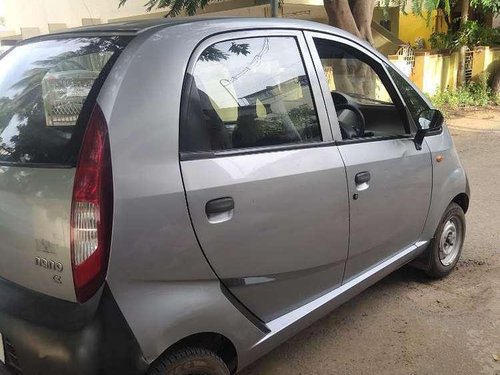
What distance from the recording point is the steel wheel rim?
3744mm

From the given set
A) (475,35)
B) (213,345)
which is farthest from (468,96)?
(213,345)

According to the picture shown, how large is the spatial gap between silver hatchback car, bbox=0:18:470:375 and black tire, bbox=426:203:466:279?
97 cm

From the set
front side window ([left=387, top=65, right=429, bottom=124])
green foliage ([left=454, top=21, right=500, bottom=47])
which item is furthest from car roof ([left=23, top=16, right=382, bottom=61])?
green foliage ([left=454, top=21, right=500, bottom=47])

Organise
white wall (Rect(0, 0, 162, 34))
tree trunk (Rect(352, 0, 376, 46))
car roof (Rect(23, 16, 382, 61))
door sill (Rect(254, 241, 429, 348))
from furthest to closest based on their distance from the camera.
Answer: white wall (Rect(0, 0, 162, 34))
tree trunk (Rect(352, 0, 376, 46))
door sill (Rect(254, 241, 429, 348))
car roof (Rect(23, 16, 382, 61))

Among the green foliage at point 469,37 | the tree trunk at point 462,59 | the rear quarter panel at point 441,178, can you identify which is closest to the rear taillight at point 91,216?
the rear quarter panel at point 441,178

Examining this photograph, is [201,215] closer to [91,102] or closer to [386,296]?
[91,102]

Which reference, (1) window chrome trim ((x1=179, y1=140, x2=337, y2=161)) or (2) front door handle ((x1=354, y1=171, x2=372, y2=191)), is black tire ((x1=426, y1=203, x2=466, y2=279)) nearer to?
(2) front door handle ((x1=354, y1=171, x2=372, y2=191))

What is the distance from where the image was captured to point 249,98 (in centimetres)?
234

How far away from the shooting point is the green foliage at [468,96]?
13.1 meters

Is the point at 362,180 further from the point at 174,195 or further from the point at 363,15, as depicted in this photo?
the point at 363,15

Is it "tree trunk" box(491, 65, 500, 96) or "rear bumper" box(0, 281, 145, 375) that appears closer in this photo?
"rear bumper" box(0, 281, 145, 375)

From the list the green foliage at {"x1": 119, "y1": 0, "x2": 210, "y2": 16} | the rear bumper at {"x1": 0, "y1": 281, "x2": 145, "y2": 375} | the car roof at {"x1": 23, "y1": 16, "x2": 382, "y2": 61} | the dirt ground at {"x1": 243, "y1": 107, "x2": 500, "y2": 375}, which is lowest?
A: the dirt ground at {"x1": 243, "y1": 107, "x2": 500, "y2": 375}

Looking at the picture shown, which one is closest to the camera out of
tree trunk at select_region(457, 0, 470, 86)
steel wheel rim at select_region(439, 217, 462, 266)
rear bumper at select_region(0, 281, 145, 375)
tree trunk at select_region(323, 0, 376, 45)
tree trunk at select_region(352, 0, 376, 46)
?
rear bumper at select_region(0, 281, 145, 375)

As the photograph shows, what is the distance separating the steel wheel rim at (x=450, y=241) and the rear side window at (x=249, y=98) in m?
1.69
